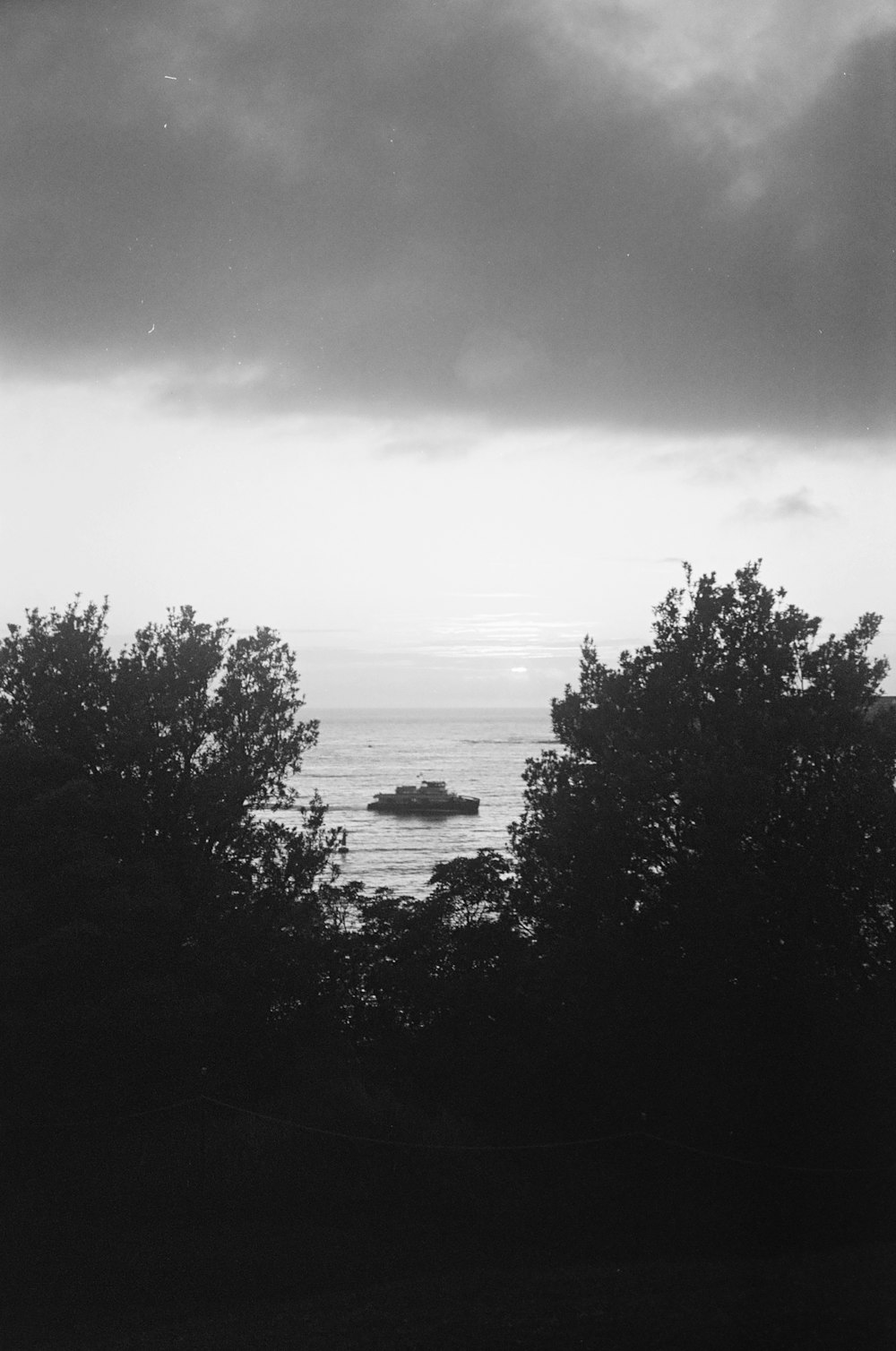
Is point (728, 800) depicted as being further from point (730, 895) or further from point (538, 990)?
point (538, 990)

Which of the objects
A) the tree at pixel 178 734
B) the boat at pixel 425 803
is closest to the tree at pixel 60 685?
the tree at pixel 178 734

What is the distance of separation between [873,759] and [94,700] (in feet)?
44.4

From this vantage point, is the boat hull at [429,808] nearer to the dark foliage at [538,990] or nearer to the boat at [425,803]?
the boat at [425,803]

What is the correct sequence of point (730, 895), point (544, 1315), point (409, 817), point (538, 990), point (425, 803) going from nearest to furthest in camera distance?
point (544, 1315)
point (730, 895)
point (538, 990)
point (409, 817)
point (425, 803)

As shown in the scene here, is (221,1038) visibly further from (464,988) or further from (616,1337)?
(616,1337)

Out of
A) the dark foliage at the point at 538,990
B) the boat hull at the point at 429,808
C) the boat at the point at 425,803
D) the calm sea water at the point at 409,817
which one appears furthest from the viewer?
the boat at the point at 425,803

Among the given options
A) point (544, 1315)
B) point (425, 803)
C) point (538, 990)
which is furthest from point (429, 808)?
point (544, 1315)

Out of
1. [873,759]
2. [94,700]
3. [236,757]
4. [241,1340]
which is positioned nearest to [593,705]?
[873,759]

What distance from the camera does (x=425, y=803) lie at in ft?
318

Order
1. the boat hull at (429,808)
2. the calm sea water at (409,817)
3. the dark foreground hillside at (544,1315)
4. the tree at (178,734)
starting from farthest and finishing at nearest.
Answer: the boat hull at (429,808) < the calm sea water at (409,817) < the tree at (178,734) < the dark foreground hillside at (544,1315)

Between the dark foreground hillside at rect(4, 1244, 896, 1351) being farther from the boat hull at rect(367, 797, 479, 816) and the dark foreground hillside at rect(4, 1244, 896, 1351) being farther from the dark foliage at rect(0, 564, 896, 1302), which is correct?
the boat hull at rect(367, 797, 479, 816)

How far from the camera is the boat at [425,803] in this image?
96312 mm

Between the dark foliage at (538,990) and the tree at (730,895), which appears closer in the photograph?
the dark foliage at (538,990)

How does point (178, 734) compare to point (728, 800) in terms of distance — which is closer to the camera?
point (728, 800)
